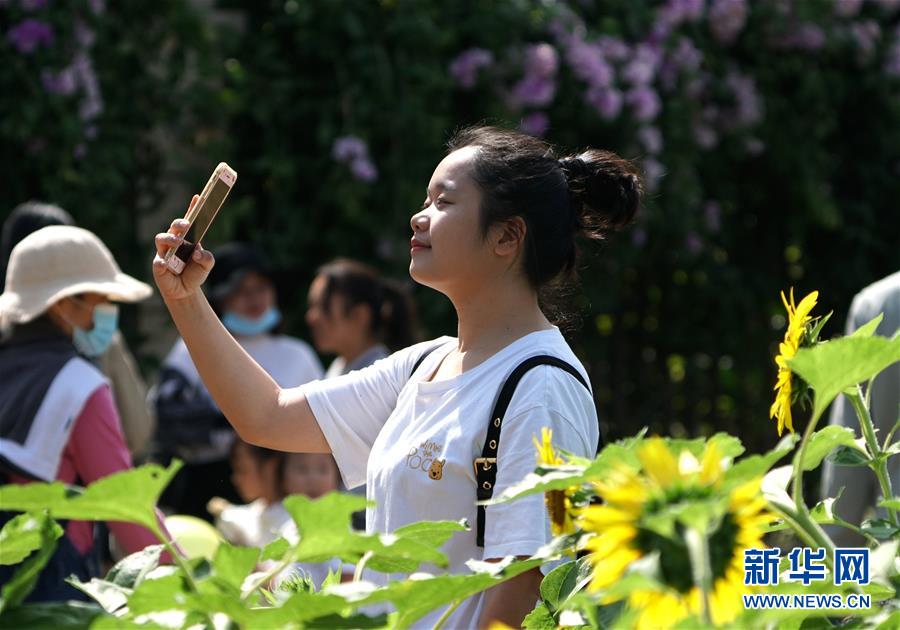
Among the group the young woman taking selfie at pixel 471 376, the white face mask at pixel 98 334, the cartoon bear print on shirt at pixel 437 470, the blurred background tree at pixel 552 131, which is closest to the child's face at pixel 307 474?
the white face mask at pixel 98 334

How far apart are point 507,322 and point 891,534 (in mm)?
991

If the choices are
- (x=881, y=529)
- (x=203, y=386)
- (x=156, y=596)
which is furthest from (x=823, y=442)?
(x=203, y=386)

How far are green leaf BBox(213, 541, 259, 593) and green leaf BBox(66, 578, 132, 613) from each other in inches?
6.4

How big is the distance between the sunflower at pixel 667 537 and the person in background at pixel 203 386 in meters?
3.98

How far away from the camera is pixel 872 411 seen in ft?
9.50

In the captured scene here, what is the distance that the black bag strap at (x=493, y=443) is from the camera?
6.03 feet

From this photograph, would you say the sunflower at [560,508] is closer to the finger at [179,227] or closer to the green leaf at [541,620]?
the green leaf at [541,620]

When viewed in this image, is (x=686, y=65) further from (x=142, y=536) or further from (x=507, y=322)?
(x=507, y=322)

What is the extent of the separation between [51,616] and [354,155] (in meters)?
4.45

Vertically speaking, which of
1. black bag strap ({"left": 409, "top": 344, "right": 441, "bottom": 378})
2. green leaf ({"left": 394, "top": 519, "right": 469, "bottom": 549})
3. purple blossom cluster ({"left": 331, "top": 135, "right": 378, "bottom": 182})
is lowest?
green leaf ({"left": 394, "top": 519, "right": 469, "bottom": 549})

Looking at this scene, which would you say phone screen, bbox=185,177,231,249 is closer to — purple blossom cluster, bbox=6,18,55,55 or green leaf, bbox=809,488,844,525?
green leaf, bbox=809,488,844,525

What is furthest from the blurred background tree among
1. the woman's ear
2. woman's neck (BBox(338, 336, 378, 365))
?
the woman's ear

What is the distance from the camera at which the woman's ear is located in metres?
2.08

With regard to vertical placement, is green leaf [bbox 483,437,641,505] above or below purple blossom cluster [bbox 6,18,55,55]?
below
